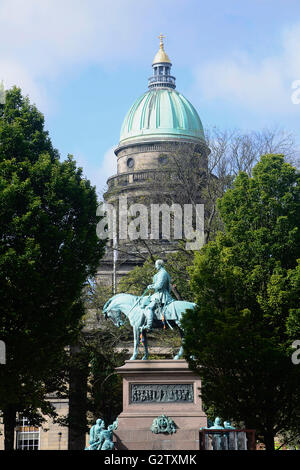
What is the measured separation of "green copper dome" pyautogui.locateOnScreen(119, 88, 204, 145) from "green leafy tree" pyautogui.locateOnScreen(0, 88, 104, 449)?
45.6 meters

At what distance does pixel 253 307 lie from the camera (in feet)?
102

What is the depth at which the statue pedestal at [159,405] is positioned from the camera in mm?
24859

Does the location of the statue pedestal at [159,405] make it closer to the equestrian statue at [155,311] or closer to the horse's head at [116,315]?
the equestrian statue at [155,311]

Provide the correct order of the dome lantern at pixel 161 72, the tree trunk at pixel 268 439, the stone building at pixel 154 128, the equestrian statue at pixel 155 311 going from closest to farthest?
the equestrian statue at pixel 155 311 → the tree trunk at pixel 268 439 → the stone building at pixel 154 128 → the dome lantern at pixel 161 72

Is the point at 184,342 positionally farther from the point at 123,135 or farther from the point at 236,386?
the point at 123,135

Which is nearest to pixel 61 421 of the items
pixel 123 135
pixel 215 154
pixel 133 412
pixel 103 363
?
pixel 103 363

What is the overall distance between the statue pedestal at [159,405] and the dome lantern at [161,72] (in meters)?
59.3

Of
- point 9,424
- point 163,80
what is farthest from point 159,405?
point 163,80

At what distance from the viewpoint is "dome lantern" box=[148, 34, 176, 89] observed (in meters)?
81.8

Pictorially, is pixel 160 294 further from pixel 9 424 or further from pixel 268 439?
pixel 9 424

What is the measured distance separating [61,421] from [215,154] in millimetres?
18471

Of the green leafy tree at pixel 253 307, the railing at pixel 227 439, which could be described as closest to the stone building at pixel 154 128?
the green leafy tree at pixel 253 307

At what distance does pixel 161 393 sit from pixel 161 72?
2406 inches

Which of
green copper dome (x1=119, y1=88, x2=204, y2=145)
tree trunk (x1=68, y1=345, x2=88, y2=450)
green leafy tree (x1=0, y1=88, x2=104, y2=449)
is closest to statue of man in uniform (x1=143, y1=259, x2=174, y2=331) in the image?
green leafy tree (x1=0, y1=88, x2=104, y2=449)
